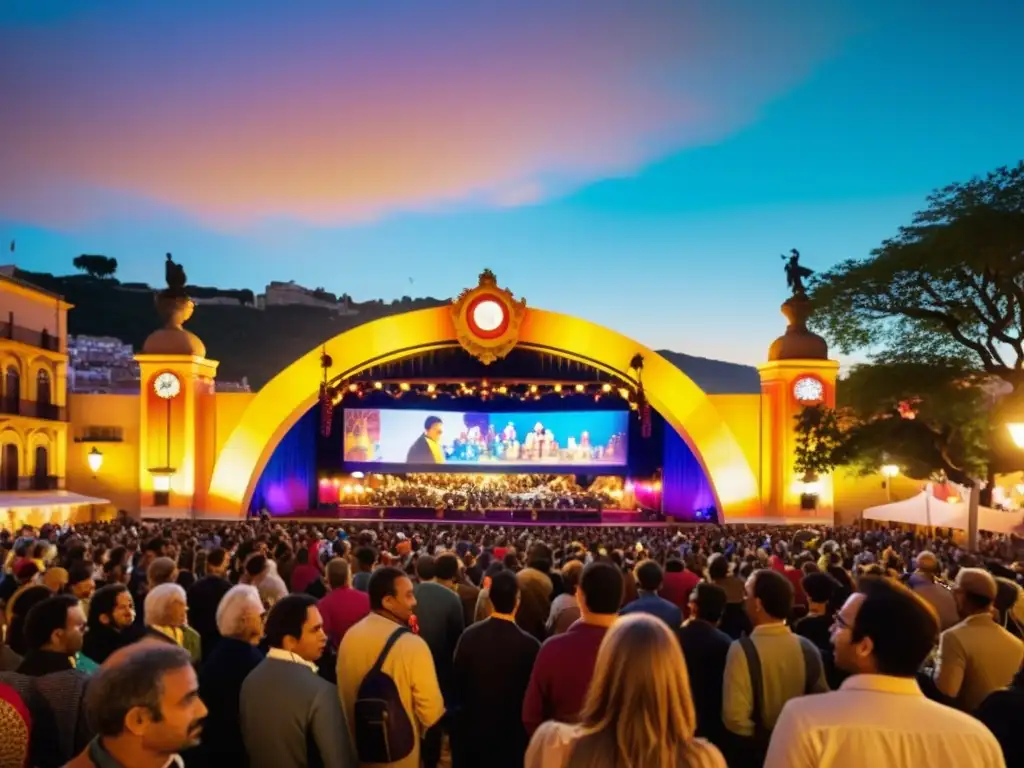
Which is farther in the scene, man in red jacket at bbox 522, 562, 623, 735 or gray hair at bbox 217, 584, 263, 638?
gray hair at bbox 217, 584, 263, 638

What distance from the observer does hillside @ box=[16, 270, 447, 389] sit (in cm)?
8475

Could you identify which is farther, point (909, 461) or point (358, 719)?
point (909, 461)

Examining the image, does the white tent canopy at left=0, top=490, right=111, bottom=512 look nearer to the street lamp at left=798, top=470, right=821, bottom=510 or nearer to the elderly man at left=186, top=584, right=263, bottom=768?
the street lamp at left=798, top=470, right=821, bottom=510

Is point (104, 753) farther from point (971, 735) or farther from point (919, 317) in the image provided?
point (919, 317)

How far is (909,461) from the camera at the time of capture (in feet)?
64.9

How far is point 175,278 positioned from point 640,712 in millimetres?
31005

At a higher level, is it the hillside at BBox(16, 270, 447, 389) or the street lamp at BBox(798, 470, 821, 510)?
the hillside at BBox(16, 270, 447, 389)

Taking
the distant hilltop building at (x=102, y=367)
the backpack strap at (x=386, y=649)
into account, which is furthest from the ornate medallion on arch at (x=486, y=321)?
the distant hilltop building at (x=102, y=367)

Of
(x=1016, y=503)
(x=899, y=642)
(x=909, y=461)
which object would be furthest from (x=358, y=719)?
(x=1016, y=503)

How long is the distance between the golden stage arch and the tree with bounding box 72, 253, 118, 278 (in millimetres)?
79422

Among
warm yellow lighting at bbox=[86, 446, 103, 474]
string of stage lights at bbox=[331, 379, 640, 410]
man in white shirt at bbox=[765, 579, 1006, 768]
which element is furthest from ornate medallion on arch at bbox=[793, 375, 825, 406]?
man in white shirt at bbox=[765, 579, 1006, 768]

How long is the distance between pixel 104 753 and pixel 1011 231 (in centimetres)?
1613

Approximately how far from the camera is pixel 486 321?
28906mm

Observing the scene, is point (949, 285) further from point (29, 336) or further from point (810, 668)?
point (29, 336)
